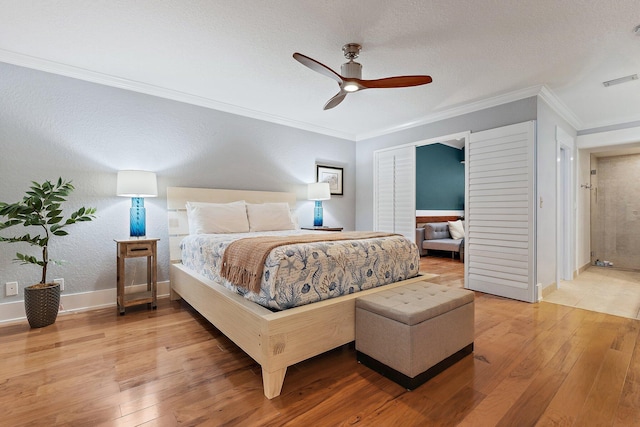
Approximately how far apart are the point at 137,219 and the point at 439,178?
638 cm

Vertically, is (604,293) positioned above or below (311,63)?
below

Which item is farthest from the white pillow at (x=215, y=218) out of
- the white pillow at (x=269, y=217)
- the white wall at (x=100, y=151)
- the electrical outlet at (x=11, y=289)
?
the electrical outlet at (x=11, y=289)

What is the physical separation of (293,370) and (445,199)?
6.52 metres

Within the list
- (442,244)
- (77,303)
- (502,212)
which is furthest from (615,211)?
(77,303)

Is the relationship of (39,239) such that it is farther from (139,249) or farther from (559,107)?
(559,107)

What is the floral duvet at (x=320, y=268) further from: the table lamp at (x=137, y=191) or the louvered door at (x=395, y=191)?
the louvered door at (x=395, y=191)

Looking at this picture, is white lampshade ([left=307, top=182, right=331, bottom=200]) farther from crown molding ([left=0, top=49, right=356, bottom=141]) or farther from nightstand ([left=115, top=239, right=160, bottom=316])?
nightstand ([left=115, top=239, right=160, bottom=316])

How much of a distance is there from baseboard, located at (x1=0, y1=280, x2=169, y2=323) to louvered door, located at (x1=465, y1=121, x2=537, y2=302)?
3982mm

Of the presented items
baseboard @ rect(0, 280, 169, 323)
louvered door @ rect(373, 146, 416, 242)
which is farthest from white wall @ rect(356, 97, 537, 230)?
baseboard @ rect(0, 280, 169, 323)

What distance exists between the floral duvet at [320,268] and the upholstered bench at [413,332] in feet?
0.63

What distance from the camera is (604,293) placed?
3.65m

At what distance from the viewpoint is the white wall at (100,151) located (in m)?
2.73

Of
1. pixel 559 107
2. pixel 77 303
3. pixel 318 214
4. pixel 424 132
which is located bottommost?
pixel 77 303

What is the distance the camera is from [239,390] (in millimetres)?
1699
